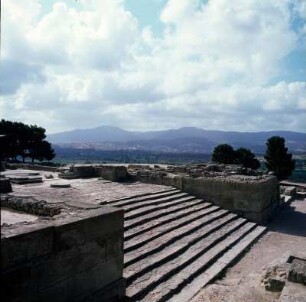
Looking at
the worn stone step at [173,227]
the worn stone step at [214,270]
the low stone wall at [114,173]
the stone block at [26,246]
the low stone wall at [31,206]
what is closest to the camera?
the stone block at [26,246]

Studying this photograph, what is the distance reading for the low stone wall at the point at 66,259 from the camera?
5081 mm

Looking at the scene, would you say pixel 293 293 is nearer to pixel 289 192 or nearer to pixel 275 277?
pixel 275 277

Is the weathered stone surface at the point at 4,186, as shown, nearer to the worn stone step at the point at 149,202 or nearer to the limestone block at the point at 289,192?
the worn stone step at the point at 149,202

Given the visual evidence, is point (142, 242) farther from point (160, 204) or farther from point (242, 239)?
point (242, 239)

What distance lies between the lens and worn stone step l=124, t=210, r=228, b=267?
29.3ft

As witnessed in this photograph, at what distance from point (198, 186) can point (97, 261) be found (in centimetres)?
1043

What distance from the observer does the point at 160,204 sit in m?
13.4

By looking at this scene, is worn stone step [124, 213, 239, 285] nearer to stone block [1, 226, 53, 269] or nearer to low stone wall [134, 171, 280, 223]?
low stone wall [134, 171, 280, 223]

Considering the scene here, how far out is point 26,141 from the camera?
3772 centimetres

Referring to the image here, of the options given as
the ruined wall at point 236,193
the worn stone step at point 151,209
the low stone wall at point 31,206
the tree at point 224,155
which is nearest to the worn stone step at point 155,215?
the worn stone step at point 151,209

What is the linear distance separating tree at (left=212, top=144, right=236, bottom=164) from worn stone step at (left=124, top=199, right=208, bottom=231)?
23838mm

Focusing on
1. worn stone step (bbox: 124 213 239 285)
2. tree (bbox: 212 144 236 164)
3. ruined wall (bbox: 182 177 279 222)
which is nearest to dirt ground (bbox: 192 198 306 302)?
ruined wall (bbox: 182 177 279 222)

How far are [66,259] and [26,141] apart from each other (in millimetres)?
34089

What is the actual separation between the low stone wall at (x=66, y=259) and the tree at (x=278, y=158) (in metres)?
33.3
